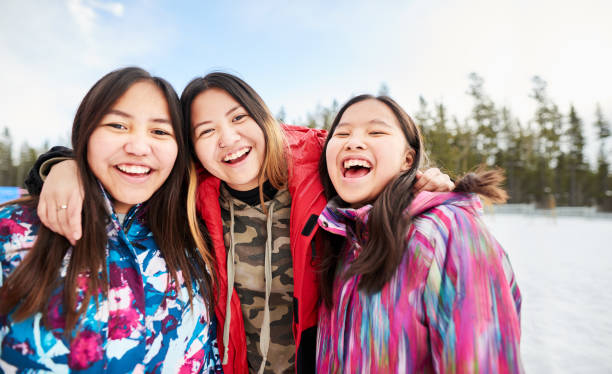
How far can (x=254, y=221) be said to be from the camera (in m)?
2.22

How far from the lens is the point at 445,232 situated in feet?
4.49

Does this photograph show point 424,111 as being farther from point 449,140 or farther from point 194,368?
point 194,368

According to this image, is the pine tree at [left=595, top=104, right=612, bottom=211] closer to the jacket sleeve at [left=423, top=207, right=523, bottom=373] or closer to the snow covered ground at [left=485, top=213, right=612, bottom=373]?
the snow covered ground at [left=485, top=213, right=612, bottom=373]

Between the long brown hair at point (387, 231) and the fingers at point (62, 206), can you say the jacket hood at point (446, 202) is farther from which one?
the fingers at point (62, 206)

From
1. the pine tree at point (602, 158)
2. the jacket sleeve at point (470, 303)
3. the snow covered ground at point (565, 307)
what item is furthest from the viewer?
the pine tree at point (602, 158)

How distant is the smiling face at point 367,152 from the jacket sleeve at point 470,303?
0.55 metres

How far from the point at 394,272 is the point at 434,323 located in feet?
0.87

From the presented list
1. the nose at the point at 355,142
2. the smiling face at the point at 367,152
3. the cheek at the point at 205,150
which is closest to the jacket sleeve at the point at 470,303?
the smiling face at the point at 367,152

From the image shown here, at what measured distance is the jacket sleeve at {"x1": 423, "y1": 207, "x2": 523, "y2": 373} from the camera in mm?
1163

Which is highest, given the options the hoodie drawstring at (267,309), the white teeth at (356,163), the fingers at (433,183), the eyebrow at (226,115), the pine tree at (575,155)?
the pine tree at (575,155)

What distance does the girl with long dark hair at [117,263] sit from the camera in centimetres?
140

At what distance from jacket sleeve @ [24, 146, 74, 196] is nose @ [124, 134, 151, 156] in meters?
0.51

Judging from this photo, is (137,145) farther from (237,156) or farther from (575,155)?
(575,155)

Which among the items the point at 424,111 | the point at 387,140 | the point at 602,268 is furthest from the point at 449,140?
the point at 387,140
